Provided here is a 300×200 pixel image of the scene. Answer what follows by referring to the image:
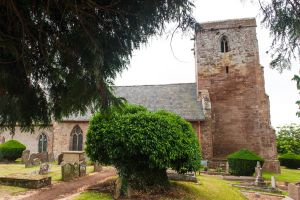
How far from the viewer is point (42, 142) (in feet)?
93.6

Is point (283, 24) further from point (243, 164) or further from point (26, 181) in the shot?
point (243, 164)

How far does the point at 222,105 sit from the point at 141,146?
58.5ft

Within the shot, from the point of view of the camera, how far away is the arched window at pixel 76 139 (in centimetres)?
2719

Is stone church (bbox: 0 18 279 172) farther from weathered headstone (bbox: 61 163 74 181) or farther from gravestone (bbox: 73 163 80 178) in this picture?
weathered headstone (bbox: 61 163 74 181)

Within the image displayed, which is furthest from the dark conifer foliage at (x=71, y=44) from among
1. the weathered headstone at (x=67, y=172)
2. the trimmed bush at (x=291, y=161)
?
the trimmed bush at (x=291, y=161)

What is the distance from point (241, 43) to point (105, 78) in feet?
85.0

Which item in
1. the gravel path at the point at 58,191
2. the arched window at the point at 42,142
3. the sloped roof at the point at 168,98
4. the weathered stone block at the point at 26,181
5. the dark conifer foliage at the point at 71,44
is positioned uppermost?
the sloped roof at the point at 168,98

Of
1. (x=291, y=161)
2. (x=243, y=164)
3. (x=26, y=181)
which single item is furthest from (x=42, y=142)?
(x=291, y=161)

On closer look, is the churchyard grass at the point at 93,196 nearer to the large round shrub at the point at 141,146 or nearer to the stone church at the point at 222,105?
the large round shrub at the point at 141,146

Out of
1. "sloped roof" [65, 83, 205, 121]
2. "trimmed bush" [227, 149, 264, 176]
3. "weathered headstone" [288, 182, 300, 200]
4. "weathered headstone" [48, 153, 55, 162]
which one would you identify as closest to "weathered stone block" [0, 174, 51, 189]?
"weathered headstone" [288, 182, 300, 200]

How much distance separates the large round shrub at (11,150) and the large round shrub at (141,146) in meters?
16.2

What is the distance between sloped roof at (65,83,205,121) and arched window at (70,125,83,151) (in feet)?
3.59

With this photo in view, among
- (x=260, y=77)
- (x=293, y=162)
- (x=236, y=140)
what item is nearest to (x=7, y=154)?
(x=236, y=140)

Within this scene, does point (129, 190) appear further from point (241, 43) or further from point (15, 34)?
point (241, 43)
